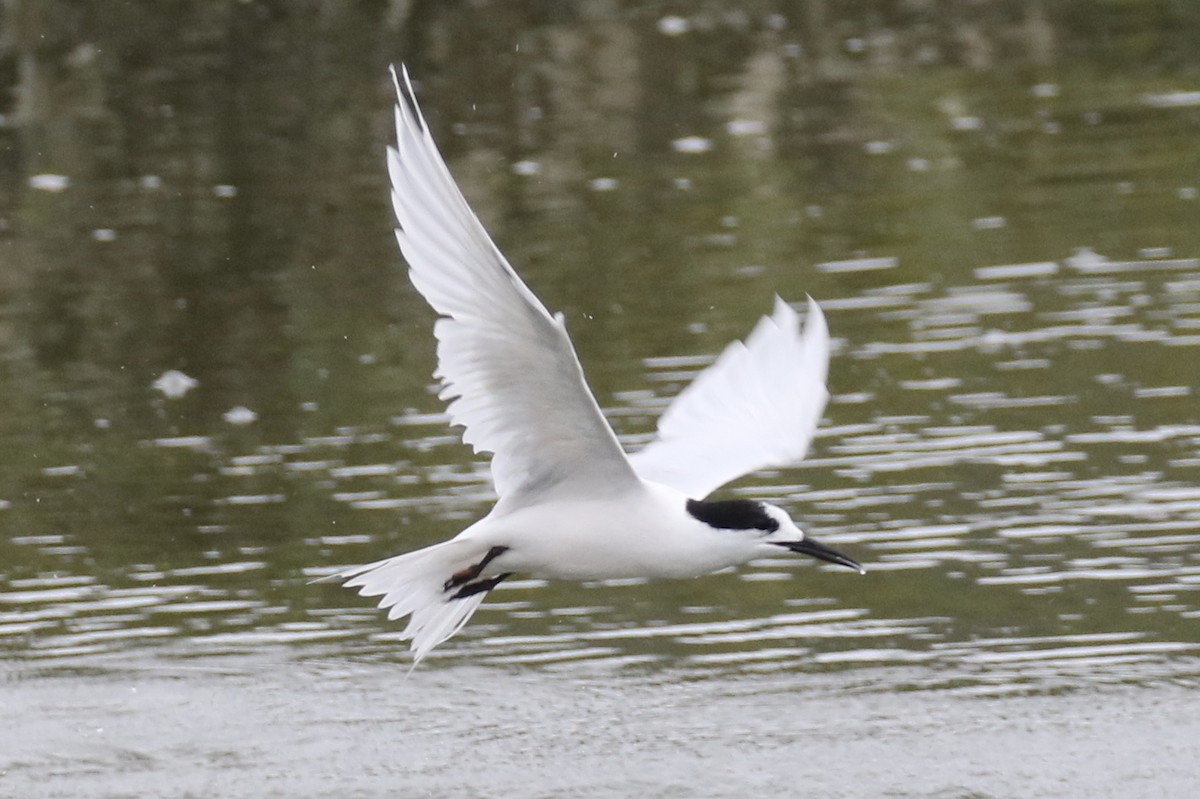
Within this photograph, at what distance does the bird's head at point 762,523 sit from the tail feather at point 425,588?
620mm

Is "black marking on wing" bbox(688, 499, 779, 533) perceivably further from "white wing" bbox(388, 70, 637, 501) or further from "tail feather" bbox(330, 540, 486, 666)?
"tail feather" bbox(330, 540, 486, 666)

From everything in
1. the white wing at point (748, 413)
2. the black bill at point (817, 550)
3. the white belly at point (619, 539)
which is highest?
the white wing at point (748, 413)

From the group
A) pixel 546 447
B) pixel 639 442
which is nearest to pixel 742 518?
pixel 546 447

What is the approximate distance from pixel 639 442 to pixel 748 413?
2274 millimetres

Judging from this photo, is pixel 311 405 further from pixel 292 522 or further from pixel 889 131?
pixel 889 131

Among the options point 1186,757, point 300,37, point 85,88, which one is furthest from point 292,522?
point 300,37

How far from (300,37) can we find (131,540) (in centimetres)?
1211

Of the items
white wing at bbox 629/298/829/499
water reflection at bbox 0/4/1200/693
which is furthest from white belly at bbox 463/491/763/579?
water reflection at bbox 0/4/1200/693

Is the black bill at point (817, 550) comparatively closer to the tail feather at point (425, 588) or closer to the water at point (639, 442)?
the water at point (639, 442)

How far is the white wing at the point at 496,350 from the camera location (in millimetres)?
5371

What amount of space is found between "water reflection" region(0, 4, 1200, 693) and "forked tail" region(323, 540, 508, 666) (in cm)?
93

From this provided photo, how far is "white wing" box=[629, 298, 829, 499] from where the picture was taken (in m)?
6.86

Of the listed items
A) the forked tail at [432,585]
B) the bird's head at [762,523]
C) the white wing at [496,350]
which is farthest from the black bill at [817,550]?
the forked tail at [432,585]

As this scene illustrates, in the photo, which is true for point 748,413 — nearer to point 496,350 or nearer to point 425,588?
point 425,588
